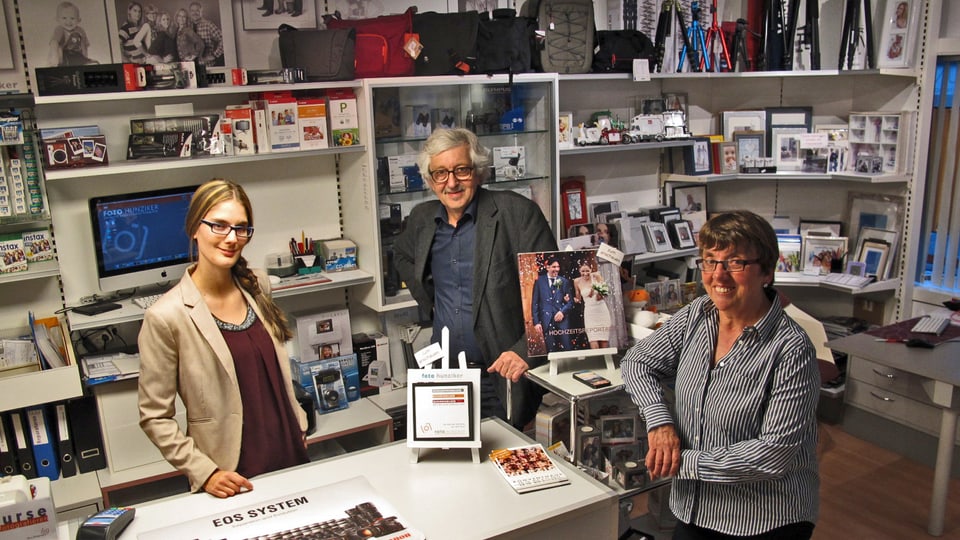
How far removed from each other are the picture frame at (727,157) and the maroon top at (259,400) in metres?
3.54

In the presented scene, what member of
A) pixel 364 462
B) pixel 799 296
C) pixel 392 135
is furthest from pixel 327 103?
pixel 799 296

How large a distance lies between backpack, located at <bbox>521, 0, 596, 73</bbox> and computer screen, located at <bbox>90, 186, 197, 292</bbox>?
1955 mm

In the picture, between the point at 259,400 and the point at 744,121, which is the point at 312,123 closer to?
the point at 259,400

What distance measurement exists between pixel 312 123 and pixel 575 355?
5.52 feet

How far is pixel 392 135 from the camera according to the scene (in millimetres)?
3820

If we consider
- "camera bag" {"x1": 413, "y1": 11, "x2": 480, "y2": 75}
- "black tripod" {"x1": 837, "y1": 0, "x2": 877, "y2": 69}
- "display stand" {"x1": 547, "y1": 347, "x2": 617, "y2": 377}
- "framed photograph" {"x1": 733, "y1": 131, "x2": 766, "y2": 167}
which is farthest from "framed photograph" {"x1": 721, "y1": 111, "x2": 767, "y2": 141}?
"display stand" {"x1": 547, "y1": 347, "x2": 617, "y2": 377}

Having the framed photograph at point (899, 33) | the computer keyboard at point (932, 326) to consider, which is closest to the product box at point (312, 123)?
the computer keyboard at point (932, 326)

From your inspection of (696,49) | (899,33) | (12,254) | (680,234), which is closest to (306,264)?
(12,254)

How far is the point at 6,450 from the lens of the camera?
3.17m

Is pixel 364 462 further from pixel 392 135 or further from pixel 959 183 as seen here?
pixel 959 183

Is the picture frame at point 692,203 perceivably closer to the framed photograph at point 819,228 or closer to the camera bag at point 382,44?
the framed photograph at point 819,228

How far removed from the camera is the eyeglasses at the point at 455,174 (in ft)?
8.84

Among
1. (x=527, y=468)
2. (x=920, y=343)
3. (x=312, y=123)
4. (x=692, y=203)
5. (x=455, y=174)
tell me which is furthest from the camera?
(x=692, y=203)

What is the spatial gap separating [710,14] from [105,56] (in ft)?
11.8
